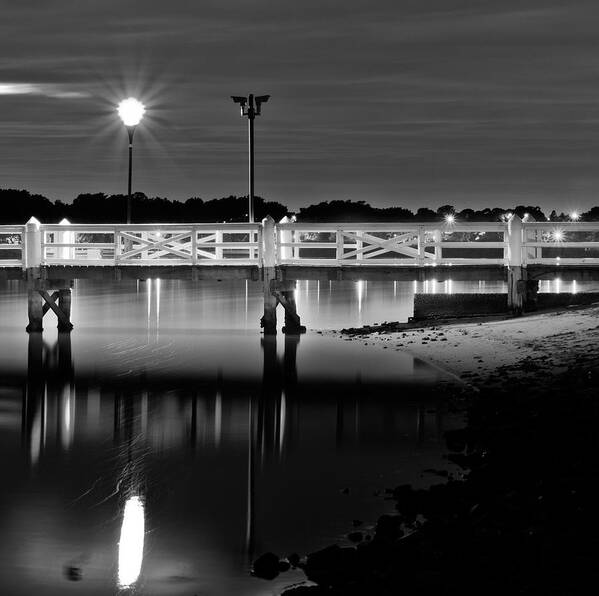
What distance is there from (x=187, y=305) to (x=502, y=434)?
33533 mm

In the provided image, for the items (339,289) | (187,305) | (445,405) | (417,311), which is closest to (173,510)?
(445,405)

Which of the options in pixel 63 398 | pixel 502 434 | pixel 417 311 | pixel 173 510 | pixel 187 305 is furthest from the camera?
pixel 187 305

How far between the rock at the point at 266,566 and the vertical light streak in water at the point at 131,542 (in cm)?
91

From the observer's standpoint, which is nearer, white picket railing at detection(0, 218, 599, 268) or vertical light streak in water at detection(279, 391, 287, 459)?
vertical light streak in water at detection(279, 391, 287, 459)

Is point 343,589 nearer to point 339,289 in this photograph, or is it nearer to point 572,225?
point 572,225

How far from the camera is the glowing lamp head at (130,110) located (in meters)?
33.8

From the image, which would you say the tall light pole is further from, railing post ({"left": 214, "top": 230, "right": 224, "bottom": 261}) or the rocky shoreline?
the rocky shoreline

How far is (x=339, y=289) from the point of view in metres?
61.6

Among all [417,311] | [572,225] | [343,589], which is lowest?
[343,589]

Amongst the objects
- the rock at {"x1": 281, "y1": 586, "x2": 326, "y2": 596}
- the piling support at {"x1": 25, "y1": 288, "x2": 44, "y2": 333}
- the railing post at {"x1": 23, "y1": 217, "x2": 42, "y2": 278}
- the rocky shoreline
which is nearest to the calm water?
the rock at {"x1": 281, "y1": 586, "x2": 326, "y2": 596}

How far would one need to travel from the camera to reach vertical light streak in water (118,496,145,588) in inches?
356

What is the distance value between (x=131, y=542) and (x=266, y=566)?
1.38m

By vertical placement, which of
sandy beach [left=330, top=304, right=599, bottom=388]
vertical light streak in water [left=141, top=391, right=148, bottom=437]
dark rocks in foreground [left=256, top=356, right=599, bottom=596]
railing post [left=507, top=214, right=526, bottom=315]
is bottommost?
dark rocks in foreground [left=256, top=356, right=599, bottom=596]

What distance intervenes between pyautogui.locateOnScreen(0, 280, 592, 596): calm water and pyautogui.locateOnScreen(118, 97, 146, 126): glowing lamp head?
7125 millimetres
